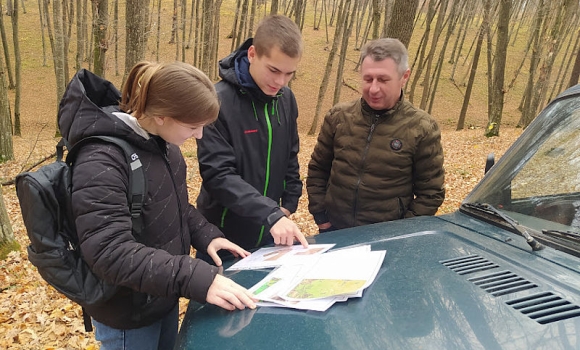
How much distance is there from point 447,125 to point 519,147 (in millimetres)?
26235

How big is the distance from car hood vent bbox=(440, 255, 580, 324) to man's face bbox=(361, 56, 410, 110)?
1.32m

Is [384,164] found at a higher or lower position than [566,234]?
lower

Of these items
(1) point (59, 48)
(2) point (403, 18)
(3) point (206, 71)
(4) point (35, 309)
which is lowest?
(3) point (206, 71)

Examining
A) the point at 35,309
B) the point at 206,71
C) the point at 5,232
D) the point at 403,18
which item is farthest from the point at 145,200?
the point at 206,71

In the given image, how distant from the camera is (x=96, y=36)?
36.2 ft

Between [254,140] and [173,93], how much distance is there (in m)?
0.97

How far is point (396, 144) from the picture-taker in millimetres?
2717

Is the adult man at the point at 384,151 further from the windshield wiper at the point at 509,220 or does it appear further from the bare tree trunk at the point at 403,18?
the bare tree trunk at the point at 403,18

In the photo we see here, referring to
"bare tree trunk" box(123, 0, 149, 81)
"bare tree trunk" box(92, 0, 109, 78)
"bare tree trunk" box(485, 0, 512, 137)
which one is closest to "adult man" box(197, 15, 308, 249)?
"bare tree trunk" box(123, 0, 149, 81)

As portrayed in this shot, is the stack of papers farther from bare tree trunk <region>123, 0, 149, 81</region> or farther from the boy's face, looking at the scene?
bare tree trunk <region>123, 0, 149, 81</region>

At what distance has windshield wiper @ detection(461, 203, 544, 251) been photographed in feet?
5.57

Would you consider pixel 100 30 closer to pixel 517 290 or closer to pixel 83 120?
pixel 83 120

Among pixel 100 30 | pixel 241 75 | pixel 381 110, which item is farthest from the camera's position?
pixel 100 30

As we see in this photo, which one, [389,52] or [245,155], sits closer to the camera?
[245,155]
